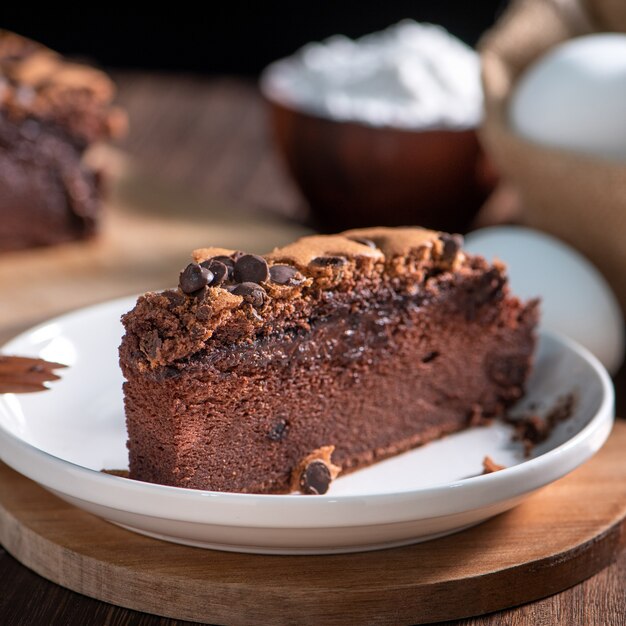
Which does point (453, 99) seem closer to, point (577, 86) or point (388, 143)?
point (388, 143)

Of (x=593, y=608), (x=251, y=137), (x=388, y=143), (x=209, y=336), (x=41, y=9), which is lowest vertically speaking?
(x=41, y=9)

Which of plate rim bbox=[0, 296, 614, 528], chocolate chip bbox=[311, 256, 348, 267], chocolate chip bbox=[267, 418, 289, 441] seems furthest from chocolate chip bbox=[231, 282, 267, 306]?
plate rim bbox=[0, 296, 614, 528]

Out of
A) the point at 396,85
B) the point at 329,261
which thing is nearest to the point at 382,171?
the point at 396,85

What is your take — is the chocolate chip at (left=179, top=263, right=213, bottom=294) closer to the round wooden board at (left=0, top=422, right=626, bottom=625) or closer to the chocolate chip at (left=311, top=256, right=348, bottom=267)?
the chocolate chip at (left=311, top=256, right=348, bottom=267)

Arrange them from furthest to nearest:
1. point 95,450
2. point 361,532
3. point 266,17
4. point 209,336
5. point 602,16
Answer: point 266,17 < point 602,16 < point 95,450 < point 209,336 < point 361,532

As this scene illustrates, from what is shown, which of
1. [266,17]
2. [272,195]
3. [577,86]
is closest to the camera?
[577,86]

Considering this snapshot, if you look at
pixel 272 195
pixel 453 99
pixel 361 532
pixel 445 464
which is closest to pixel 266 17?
pixel 272 195

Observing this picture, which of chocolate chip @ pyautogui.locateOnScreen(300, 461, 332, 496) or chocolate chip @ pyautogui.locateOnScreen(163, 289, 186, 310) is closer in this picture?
chocolate chip @ pyautogui.locateOnScreen(163, 289, 186, 310)
